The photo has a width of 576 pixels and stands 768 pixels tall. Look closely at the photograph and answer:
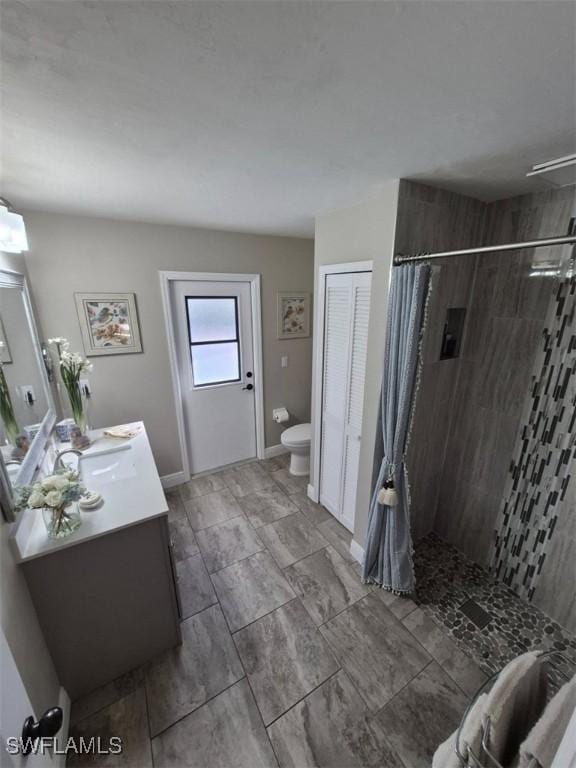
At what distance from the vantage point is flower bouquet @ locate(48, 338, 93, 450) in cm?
199

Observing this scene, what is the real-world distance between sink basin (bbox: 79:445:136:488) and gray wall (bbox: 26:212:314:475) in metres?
0.62

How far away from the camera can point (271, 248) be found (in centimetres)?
290

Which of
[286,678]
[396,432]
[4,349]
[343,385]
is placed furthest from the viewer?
[343,385]

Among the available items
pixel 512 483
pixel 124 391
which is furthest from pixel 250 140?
pixel 512 483

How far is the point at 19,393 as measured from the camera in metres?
1.43

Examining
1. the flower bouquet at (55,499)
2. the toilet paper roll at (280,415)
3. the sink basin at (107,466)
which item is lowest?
the toilet paper roll at (280,415)

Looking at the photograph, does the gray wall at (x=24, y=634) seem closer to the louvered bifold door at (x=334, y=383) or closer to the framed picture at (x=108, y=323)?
the framed picture at (x=108, y=323)

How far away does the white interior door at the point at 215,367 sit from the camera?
2703mm

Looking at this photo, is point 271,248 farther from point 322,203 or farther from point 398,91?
point 398,91

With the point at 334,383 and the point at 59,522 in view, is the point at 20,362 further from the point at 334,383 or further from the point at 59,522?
the point at 334,383

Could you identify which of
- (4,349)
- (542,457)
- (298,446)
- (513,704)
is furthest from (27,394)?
(542,457)

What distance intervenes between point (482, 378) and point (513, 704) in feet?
5.28

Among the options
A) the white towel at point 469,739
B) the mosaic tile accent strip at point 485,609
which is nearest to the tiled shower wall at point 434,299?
the mosaic tile accent strip at point 485,609

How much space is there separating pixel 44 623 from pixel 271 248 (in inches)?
118
